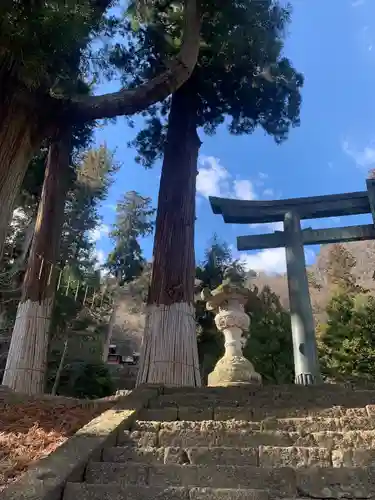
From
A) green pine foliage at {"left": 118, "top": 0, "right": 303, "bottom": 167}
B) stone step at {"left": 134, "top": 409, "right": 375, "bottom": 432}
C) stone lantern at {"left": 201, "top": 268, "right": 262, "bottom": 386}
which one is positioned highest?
green pine foliage at {"left": 118, "top": 0, "right": 303, "bottom": 167}

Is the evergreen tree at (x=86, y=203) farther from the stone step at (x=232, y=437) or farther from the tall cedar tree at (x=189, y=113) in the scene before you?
the stone step at (x=232, y=437)

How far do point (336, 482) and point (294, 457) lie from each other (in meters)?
0.39

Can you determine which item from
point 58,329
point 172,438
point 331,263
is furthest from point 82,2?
point 331,263

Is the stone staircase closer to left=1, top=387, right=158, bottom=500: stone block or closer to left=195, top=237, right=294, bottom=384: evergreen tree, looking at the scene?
left=1, top=387, right=158, bottom=500: stone block

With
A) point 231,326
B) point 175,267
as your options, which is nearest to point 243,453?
point 231,326

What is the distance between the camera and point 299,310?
7367 mm

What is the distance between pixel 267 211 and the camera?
8.56 m

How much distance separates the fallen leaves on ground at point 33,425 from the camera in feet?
9.74

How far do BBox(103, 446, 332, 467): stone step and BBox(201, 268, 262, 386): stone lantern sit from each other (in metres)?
2.92

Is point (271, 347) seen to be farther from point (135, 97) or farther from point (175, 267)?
point (135, 97)

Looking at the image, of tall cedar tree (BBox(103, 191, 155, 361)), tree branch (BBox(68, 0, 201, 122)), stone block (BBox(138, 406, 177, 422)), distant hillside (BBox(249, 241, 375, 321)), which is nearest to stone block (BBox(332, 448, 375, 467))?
stone block (BBox(138, 406, 177, 422))

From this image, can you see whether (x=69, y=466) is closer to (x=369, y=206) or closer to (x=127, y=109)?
(x=127, y=109)

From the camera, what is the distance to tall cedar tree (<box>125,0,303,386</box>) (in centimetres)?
613

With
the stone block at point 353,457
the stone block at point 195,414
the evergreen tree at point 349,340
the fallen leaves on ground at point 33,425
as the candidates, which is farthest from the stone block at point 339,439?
the evergreen tree at point 349,340
